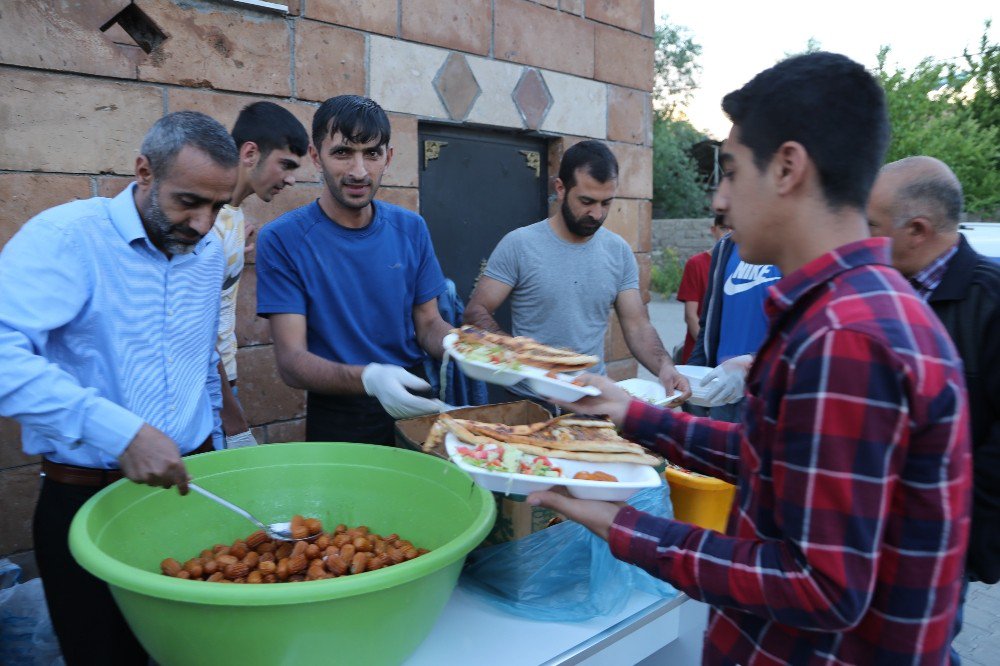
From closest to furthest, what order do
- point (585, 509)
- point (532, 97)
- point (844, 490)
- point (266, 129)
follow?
1. point (844, 490)
2. point (585, 509)
3. point (266, 129)
4. point (532, 97)

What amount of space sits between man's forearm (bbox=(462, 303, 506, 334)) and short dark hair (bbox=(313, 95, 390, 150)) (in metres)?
0.97

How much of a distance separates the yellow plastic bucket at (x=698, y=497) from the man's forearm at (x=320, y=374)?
1010mm

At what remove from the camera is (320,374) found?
7.55 feet

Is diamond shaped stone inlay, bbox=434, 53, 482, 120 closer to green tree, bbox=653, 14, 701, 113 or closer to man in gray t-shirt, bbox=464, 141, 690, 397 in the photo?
man in gray t-shirt, bbox=464, 141, 690, 397

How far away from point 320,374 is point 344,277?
44 cm

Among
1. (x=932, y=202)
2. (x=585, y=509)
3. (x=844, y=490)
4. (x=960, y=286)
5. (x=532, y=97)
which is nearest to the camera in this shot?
(x=844, y=490)

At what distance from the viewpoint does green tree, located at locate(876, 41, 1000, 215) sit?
57.1 feet

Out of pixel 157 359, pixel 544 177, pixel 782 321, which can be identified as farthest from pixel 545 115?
pixel 782 321

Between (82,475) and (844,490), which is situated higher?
(844,490)

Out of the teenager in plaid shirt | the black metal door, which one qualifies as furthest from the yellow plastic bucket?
the black metal door

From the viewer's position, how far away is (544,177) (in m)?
5.31

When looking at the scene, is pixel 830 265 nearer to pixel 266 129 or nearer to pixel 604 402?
pixel 604 402

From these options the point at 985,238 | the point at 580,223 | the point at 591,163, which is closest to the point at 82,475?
the point at 580,223

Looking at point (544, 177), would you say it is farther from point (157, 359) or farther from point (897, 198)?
point (157, 359)
